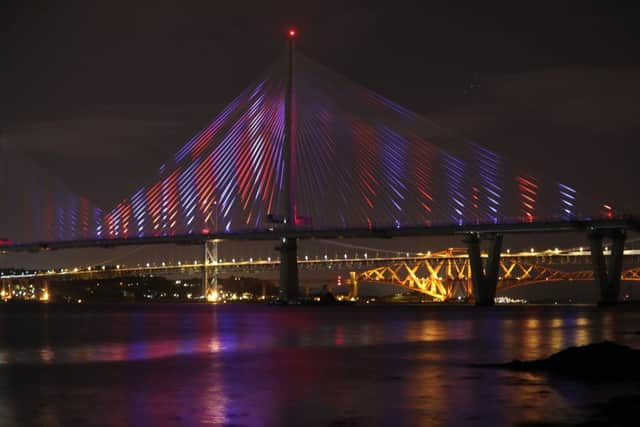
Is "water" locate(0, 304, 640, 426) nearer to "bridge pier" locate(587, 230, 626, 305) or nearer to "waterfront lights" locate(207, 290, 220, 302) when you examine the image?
"bridge pier" locate(587, 230, 626, 305)

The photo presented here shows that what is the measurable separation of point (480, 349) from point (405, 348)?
109 inches

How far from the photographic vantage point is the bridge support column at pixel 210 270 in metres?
126

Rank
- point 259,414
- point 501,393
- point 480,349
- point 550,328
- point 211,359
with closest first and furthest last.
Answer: point 259,414 → point 501,393 → point 211,359 → point 480,349 → point 550,328

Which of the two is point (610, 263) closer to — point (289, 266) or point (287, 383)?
point (289, 266)

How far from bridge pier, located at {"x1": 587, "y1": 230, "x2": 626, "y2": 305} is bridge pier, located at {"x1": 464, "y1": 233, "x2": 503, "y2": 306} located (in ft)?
25.5

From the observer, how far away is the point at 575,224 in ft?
269

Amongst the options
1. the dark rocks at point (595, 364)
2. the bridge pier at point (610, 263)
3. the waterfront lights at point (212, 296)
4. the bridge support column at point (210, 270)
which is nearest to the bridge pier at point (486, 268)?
the bridge pier at point (610, 263)

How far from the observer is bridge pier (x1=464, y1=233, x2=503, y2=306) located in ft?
284

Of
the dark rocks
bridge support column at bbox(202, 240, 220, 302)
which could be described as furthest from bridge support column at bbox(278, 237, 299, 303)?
the dark rocks

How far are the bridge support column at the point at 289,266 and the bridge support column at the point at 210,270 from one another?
2403cm

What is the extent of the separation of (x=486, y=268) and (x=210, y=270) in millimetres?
49782

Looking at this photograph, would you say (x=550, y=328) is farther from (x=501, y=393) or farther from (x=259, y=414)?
(x=259, y=414)

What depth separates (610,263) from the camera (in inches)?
3349

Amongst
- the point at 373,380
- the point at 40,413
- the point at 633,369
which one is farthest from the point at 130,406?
the point at 633,369
